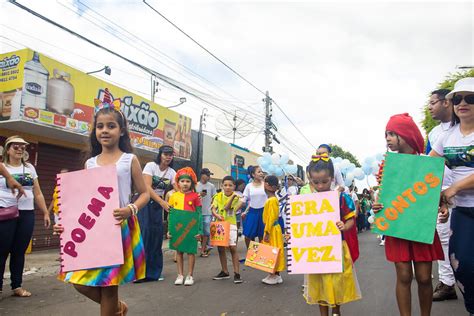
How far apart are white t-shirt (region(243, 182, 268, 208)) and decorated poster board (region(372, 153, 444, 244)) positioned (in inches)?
145

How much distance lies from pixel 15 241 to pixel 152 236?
184cm

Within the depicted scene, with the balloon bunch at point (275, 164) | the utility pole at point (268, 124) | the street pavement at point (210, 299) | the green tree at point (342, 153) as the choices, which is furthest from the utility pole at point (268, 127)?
the green tree at point (342, 153)

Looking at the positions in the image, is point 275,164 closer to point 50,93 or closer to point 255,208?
point 255,208

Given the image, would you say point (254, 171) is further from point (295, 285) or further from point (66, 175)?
point (66, 175)

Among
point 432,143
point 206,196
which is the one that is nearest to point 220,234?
point 432,143

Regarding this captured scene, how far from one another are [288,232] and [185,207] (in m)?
2.66

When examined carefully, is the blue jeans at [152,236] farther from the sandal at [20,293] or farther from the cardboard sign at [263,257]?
the sandal at [20,293]

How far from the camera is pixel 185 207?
20.2ft

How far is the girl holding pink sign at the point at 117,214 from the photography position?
2.88 metres

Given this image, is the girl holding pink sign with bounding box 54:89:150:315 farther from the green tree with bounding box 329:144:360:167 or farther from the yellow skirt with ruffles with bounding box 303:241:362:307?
the green tree with bounding box 329:144:360:167

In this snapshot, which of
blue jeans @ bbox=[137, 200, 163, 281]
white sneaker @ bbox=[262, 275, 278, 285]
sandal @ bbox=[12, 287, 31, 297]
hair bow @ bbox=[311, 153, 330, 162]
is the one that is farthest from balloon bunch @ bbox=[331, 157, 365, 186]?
sandal @ bbox=[12, 287, 31, 297]

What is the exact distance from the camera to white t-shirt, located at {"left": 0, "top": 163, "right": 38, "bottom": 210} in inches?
194

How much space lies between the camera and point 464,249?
10.2 feet

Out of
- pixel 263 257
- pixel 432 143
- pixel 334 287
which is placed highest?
pixel 432 143
